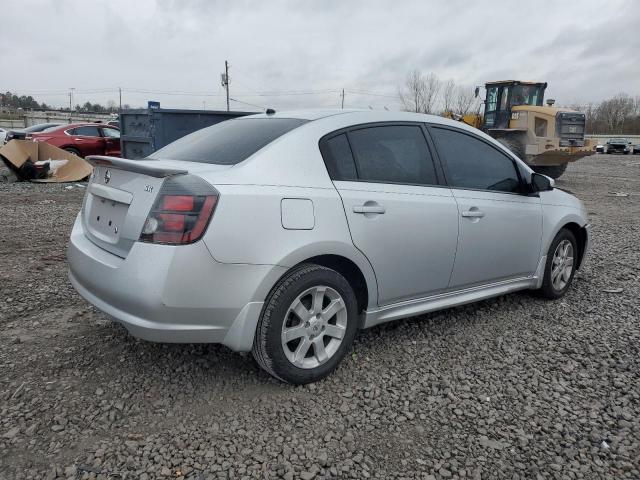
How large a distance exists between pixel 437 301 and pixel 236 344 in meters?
1.57

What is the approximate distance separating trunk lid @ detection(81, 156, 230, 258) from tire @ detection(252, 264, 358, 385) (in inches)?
30.3

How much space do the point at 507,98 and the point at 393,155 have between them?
14.5 metres

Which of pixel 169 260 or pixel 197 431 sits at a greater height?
pixel 169 260

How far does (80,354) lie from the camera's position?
324 centimetres

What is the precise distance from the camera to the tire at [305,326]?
2.74 metres

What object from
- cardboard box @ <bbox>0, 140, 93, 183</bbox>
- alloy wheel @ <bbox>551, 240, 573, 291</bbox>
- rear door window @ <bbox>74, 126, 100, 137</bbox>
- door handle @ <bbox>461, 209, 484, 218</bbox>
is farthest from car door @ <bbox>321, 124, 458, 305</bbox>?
rear door window @ <bbox>74, 126, 100, 137</bbox>

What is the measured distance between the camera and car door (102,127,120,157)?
15.1m

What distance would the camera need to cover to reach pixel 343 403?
9.30ft

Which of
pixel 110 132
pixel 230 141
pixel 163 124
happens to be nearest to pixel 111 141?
pixel 110 132

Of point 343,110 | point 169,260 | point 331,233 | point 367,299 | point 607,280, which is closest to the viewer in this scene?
point 169,260

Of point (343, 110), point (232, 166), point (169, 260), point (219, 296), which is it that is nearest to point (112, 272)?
point (169, 260)

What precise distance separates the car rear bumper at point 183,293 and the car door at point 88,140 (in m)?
13.2

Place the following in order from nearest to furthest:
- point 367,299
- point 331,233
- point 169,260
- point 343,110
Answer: point 169,260 < point 331,233 < point 367,299 < point 343,110

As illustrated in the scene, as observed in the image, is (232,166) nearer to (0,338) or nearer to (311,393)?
(311,393)
